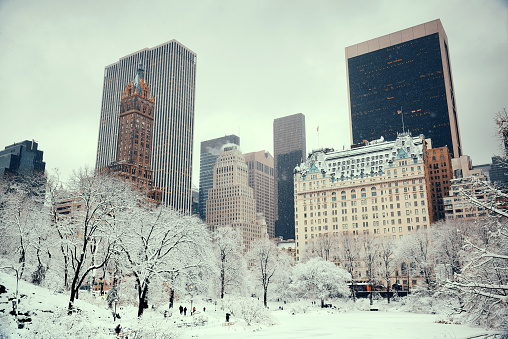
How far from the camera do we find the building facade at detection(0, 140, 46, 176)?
76750 mm

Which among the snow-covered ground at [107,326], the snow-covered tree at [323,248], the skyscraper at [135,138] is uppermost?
the skyscraper at [135,138]

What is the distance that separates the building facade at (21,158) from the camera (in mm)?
76750

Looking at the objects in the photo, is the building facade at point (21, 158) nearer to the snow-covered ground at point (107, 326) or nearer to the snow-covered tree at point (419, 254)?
the snow-covered ground at point (107, 326)

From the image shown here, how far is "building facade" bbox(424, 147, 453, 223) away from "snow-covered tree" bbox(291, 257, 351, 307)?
334ft

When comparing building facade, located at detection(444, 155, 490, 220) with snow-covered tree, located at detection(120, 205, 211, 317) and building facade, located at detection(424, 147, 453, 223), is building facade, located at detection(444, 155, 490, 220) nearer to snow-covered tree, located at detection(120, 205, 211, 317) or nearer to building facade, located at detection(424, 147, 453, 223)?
building facade, located at detection(424, 147, 453, 223)

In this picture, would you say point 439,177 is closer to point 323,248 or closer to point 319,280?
point 323,248

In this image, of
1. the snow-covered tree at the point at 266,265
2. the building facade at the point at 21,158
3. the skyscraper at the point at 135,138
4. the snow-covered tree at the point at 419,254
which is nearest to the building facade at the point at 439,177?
the snow-covered tree at the point at 419,254

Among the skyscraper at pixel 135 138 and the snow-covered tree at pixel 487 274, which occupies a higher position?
the skyscraper at pixel 135 138

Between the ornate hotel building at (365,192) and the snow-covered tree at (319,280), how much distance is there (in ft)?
158

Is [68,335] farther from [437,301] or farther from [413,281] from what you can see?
[413,281]

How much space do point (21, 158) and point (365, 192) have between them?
359 ft

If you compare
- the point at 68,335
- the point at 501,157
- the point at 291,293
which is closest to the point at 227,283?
the point at 291,293

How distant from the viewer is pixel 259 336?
3562 cm

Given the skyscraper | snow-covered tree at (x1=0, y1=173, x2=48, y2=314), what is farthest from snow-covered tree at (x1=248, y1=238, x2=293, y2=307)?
the skyscraper
